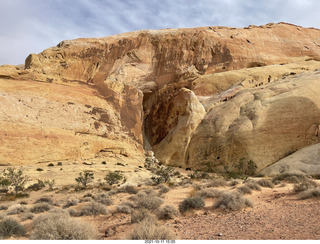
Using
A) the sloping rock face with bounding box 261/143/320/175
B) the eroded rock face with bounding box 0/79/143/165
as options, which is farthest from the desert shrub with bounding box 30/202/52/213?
the sloping rock face with bounding box 261/143/320/175

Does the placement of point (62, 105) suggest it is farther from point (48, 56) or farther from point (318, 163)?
point (318, 163)

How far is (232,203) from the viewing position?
8328 millimetres

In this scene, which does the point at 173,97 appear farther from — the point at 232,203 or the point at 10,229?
the point at 10,229

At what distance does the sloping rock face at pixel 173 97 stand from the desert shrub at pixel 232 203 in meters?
19.7

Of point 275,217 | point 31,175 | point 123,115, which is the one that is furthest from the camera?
point 123,115

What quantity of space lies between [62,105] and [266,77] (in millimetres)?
33997

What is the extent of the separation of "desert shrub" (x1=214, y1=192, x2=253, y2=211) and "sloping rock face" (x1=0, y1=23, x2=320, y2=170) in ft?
64.8

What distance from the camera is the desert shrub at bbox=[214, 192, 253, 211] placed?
8234 millimetres

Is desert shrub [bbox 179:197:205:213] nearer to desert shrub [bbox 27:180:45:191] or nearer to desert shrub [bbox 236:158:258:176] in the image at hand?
desert shrub [bbox 27:180:45:191]

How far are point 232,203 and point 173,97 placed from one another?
3842cm

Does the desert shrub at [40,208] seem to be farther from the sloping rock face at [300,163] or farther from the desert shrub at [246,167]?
the desert shrub at [246,167]

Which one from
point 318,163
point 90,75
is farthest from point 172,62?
point 318,163

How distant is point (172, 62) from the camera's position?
5228cm

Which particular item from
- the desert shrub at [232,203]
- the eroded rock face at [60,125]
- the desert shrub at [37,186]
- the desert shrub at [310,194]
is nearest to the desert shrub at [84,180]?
the desert shrub at [37,186]
